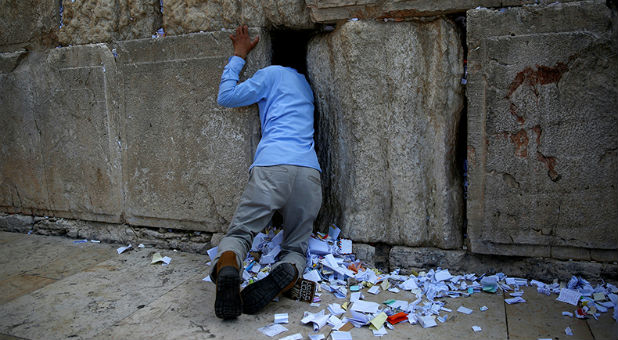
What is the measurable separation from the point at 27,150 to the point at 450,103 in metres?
3.50

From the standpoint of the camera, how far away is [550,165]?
98.6 inches

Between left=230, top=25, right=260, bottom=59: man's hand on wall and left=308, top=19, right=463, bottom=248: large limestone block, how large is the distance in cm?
45

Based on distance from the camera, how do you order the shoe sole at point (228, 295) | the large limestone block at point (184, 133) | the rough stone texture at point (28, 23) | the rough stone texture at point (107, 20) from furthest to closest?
the rough stone texture at point (28, 23)
the rough stone texture at point (107, 20)
the large limestone block at point (184, 133)
the shoe sole at point (228, 295)

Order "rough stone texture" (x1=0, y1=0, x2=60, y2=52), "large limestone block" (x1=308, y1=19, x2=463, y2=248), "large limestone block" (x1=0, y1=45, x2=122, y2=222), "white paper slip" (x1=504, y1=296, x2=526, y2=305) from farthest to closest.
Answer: "rough stone texture" (x1=0, y1=0, x2=60, y2=52) → "large limestone block" (x1=0, y1=45, x2=122, y2=222) → "large limestone block" (x1=308, y1=19, x2=463, y2=248) → "white paper slip" (x1=504, y1=296, x2=526, y2=305)

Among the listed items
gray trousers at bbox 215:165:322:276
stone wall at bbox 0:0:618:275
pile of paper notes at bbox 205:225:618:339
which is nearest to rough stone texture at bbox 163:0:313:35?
stone wall at bbox 0:0:618:275

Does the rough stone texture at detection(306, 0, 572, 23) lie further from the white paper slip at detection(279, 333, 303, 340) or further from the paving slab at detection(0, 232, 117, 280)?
the paving slab at detection(0, 232, 117, 280)

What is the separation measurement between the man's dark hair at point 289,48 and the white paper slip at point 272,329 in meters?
1.77

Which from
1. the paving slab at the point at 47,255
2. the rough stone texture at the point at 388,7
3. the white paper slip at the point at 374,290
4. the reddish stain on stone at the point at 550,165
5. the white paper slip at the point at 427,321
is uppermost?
the rough stone texture at the point at 388,7

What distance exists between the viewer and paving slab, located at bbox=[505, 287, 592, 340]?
2.09 m

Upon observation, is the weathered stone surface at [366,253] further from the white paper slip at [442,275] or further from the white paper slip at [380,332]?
the white paper slip at [380,332]

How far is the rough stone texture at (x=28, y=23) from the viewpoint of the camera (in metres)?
3.65

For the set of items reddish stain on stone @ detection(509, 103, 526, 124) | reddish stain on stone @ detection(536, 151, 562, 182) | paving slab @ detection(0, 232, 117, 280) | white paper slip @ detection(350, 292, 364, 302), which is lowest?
paving slab @ detection(0, 232, 117, 280)

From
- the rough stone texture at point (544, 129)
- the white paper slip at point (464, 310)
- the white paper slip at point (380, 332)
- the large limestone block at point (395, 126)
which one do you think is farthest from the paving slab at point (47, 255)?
Answer: the rough stone texture at point (544, 129)

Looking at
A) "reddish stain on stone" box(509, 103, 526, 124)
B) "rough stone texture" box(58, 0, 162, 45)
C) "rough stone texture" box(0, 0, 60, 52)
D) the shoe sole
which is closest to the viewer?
the shoe sole
